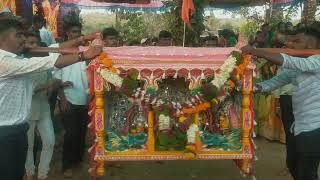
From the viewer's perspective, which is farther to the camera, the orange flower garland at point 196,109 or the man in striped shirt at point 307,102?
the orange flower garland at point 196,109

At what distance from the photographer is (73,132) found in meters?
5.82

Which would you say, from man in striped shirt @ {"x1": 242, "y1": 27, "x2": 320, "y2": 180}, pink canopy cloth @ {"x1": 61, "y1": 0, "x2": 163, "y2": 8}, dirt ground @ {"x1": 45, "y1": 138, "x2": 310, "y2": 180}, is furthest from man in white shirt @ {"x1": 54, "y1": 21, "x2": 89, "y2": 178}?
pink canopy cloth @ {"x1": 61, "y1": 0, "x2": 163, "y2": 8}

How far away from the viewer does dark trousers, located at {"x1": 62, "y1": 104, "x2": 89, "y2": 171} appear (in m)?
5.69

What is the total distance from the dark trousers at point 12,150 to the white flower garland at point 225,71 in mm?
1673

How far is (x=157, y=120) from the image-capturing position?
14.5 ft

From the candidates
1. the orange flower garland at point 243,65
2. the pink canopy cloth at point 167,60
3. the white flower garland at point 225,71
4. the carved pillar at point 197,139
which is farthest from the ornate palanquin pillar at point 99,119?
the orange flower garland at point 243,65

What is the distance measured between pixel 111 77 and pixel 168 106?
0.59m

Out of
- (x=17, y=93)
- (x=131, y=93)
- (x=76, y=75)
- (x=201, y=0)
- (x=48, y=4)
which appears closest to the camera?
(x=17, y=93)

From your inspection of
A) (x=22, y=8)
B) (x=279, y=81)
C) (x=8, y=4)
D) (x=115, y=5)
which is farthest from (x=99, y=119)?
(x=115, y=5)

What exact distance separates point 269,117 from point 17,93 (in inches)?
197

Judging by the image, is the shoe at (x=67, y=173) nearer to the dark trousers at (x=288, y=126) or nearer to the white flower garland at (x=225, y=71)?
the white flower garland at (x=225, y=71)

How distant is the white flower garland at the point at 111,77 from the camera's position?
4223 mm

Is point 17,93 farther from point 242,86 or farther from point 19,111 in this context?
point 242,86

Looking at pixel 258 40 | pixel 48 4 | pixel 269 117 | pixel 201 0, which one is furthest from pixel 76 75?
pixel 48 4
